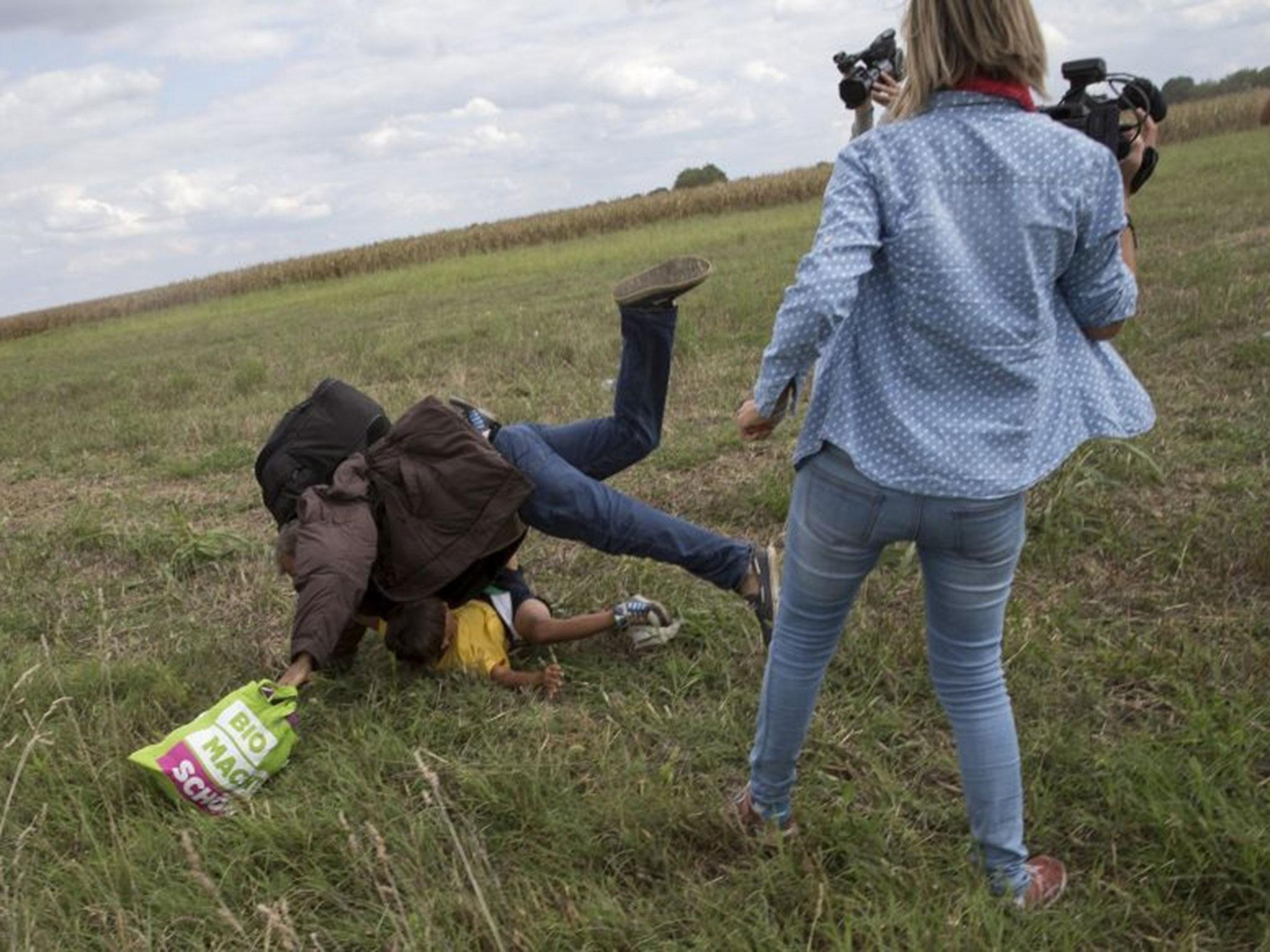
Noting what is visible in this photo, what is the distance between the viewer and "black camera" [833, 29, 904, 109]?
254 centimetres

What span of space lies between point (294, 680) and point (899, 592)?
6.48 ft

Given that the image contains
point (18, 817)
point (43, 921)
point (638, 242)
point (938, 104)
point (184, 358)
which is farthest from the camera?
point (638, 242)

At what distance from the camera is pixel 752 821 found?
2428 millimetres

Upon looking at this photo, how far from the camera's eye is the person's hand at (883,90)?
2.40 meters

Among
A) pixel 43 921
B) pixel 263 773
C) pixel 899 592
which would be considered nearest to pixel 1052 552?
pixel 899 592

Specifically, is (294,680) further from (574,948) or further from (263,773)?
(574,948)

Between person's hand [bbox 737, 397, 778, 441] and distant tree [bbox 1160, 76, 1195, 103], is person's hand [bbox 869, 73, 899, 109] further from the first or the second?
distant tree [bbox 1160, 76, 1195, 103]

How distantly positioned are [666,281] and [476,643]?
1276 millimetres

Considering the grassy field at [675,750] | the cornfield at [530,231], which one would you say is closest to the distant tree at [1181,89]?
the cornfield at [530,231]

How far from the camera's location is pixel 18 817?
2.85 metres

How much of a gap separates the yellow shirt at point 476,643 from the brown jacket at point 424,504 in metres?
0.15

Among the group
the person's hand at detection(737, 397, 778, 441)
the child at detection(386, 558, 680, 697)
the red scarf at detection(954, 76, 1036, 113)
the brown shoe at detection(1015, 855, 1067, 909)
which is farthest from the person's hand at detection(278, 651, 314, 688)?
the red scarf at detection(954, 76, 1036, 113)

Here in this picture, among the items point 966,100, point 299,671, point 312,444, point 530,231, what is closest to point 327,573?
point 299,671

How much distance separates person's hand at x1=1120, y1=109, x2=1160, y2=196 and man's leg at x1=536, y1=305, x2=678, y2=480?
1431mm
